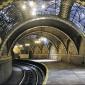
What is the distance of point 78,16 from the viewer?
28.0 meters

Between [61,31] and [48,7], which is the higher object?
[48,7]

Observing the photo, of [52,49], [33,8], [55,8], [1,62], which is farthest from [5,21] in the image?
[52,49]

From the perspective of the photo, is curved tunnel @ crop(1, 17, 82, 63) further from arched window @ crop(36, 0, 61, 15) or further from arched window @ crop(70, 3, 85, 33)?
arched window @ crop(36, 0, 61, 15)

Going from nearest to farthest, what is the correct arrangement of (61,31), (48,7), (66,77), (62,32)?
1. (66,77)
2. (48,7)
3. (61,31)
4. (62,32)

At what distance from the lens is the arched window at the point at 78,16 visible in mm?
26422

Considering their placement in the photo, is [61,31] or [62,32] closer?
[61,31]

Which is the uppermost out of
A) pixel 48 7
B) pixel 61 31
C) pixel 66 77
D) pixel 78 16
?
pixel 48 7

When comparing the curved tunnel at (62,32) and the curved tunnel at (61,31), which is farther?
the curved tunnel at (61,31)

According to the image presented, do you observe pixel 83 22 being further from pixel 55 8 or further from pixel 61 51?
pixel 61 51

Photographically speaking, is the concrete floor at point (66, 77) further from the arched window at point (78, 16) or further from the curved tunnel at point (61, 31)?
the curved tunnel at point (61, 31)

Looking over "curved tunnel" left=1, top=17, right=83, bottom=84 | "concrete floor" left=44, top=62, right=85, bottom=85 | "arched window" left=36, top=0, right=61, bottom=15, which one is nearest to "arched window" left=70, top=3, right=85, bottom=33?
"curved tunnel" left=1, top=17, right=83, bottom=84

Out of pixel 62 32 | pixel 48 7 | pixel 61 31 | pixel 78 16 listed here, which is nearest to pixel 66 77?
pixel 48 7

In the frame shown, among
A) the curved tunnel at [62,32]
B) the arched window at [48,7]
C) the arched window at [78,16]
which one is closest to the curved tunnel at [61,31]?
the curved tunnel at [62,32]

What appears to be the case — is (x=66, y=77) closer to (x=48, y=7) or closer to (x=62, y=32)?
(x=48, y=7)
